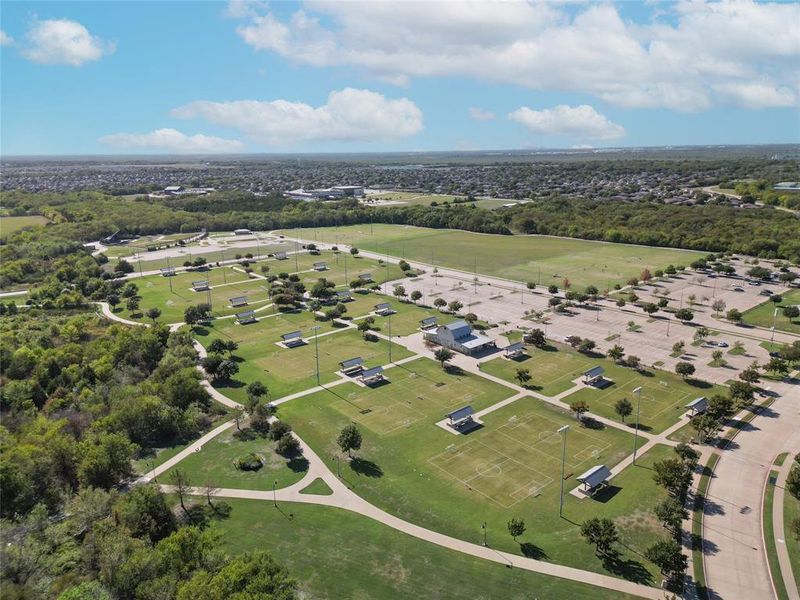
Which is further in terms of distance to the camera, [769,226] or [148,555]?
[769,226]

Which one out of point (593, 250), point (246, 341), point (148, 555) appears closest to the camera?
point (148, 555)

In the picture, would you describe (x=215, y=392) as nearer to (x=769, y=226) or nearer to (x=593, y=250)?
(x=593, y=250)

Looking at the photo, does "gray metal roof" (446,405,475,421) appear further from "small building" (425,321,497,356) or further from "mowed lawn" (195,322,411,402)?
"mowed lawn" (195,322,411,402)

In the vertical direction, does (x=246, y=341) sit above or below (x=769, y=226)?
below

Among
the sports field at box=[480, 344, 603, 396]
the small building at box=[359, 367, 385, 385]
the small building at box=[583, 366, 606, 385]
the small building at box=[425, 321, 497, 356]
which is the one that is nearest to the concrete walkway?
the small building at box=[583, 366, 606, 385]

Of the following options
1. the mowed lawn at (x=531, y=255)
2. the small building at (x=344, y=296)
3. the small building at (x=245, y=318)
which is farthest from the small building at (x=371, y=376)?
the mowed lawn at (x=531, y=255)

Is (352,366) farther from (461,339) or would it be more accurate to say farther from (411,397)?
(461,339)

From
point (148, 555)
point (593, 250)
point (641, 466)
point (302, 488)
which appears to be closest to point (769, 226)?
point (593, 250)
